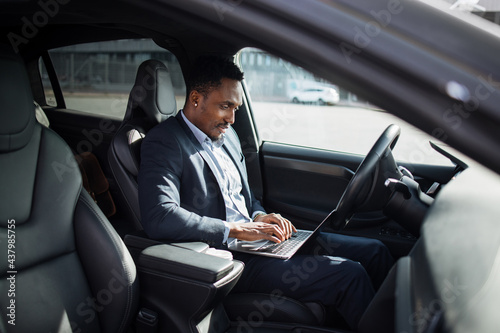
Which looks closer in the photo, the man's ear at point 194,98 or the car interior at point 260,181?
the car interior at point 260,181

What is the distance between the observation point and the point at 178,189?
1872 mm

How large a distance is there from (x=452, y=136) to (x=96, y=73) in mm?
4938

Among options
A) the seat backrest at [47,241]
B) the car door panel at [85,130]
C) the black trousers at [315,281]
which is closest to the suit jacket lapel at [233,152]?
the black trousers at [315,281]

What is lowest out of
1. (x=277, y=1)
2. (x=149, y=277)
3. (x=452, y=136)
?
(x=149, y=277)

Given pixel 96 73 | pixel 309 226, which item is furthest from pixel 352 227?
pixel 96 73

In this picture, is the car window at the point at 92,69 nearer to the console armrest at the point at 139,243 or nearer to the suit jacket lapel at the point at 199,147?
the suit jacket lapel at the point at 199,147

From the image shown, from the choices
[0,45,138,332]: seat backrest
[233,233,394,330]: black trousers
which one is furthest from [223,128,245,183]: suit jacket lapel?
[0,45,138,332]: seat backrest

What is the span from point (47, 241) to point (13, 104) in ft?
1.33

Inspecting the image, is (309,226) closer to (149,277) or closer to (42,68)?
(149,277)

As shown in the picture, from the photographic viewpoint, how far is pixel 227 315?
1686 mm

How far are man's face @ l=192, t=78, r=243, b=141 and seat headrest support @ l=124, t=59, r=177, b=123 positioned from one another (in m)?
0.23

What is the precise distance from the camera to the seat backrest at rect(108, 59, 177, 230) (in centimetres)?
A: 194

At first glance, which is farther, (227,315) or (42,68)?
(42,68)

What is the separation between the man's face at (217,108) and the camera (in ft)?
6.84
